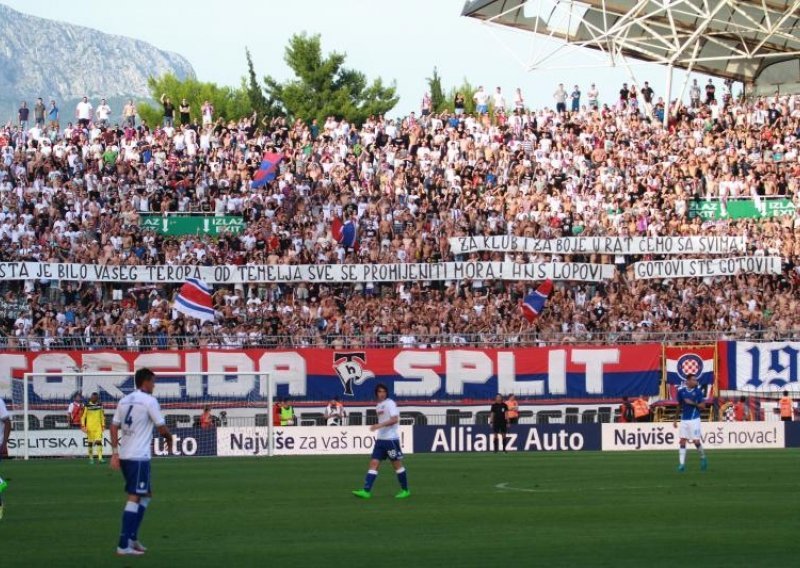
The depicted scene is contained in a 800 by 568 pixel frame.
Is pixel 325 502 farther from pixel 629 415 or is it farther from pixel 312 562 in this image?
pixel 629 415

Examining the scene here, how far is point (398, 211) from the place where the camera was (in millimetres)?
53531

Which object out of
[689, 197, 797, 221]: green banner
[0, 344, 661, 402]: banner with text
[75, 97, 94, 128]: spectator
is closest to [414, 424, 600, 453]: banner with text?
[0, 344, 661, 402]: banner with text

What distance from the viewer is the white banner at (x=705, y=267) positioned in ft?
167

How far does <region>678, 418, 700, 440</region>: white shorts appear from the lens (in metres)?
30.7

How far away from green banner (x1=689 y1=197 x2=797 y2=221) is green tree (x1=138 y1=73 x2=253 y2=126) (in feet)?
183

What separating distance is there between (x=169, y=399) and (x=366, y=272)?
9393mm

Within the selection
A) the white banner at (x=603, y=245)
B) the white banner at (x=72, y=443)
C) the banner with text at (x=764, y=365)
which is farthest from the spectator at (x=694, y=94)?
the white banner at (x=72, y=443)

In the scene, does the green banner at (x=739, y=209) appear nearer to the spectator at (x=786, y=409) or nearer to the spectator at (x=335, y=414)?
the spectator at (x=786, y=409)

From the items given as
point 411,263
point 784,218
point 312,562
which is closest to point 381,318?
point 411,263

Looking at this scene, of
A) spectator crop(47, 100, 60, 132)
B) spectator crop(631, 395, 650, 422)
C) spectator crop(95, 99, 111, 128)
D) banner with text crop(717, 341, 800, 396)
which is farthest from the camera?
spectator crop(95, 99, 111, 128)

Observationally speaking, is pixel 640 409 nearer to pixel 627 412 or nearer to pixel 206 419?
pixel 627 412

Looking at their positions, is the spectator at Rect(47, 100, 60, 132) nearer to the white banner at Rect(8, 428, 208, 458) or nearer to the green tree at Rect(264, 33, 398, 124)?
the white banner at Rect(8, 428, 208, 458)

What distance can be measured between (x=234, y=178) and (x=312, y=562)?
39314 mm

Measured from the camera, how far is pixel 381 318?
49375mm
